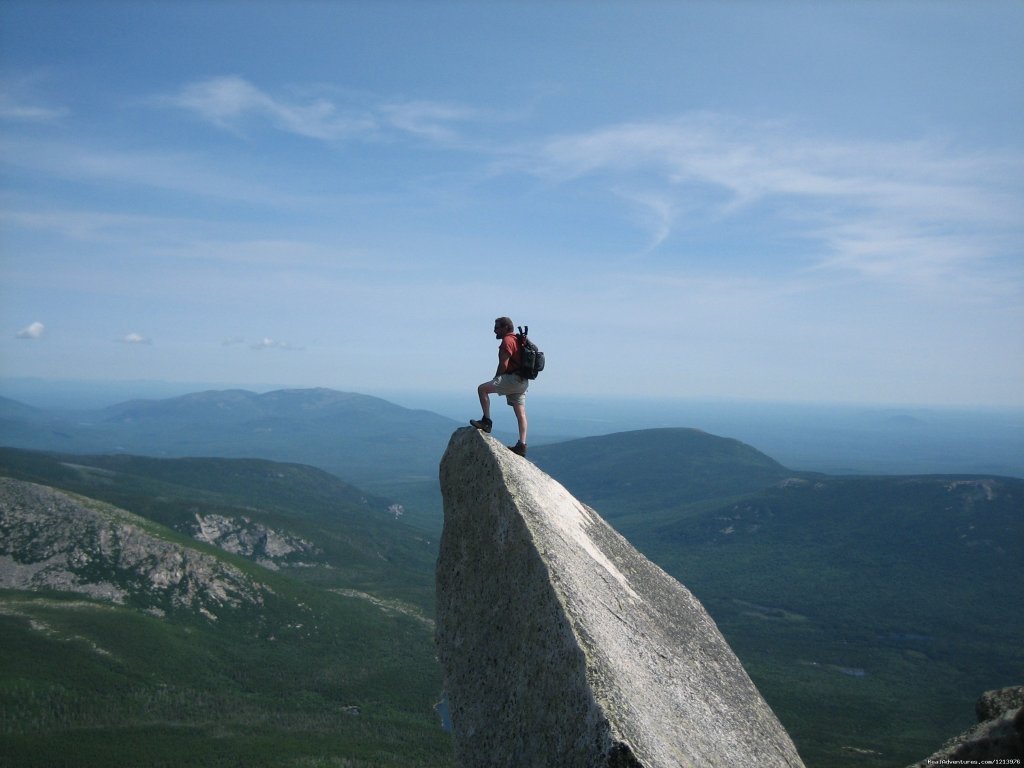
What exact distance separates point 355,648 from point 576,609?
145592 mm

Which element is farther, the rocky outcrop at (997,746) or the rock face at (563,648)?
the rock face at (563,648)

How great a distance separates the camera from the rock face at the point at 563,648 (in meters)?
13.3

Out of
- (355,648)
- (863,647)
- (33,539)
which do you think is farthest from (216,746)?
(863,647)

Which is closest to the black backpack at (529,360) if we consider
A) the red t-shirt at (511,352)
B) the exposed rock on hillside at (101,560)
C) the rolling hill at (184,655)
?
the red t-shirt at (511,352)

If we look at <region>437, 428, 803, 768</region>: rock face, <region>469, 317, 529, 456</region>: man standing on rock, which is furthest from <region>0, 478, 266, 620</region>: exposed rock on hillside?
<region>469, 317, 529, 456</region>: man standing on rock

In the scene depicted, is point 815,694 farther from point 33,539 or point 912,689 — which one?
point 33,539

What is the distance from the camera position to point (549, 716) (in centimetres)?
1386

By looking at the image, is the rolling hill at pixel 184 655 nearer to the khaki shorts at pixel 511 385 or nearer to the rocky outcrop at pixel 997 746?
the khaki shorts at pixel 511 385

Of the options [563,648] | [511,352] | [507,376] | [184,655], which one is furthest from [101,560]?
[563,648]

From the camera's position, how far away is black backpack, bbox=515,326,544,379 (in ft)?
64.4

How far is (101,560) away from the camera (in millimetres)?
157250

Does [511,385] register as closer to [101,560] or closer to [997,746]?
[997,746]

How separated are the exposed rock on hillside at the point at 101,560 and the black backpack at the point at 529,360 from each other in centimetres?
15902

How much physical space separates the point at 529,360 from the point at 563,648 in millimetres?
8451
